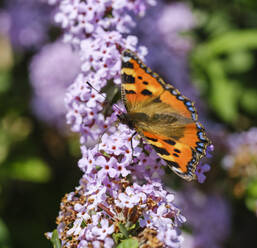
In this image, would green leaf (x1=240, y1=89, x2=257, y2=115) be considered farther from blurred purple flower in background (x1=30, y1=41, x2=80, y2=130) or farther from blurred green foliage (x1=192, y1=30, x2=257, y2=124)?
blurred purple flower in background (x1=30, y1=41, x2=80, y2=130)

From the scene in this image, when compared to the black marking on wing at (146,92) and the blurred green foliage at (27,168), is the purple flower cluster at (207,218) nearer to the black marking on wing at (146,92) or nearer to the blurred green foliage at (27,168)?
the blurred green foliage at (27,168)

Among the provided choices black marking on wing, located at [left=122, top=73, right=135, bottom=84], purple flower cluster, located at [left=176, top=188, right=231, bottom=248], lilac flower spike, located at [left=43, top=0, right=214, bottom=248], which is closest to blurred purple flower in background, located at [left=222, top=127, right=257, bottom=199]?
purple flower cluster, located at [left=176, top=188, right=231, bottom=248]

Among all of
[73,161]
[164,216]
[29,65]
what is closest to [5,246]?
[73,161]

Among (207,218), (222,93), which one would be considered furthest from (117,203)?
(222,93)

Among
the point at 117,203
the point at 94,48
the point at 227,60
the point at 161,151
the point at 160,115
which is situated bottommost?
the point at 117,203

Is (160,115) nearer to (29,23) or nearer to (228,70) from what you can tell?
(228,70)

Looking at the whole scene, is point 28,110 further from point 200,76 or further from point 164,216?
point 164,216
